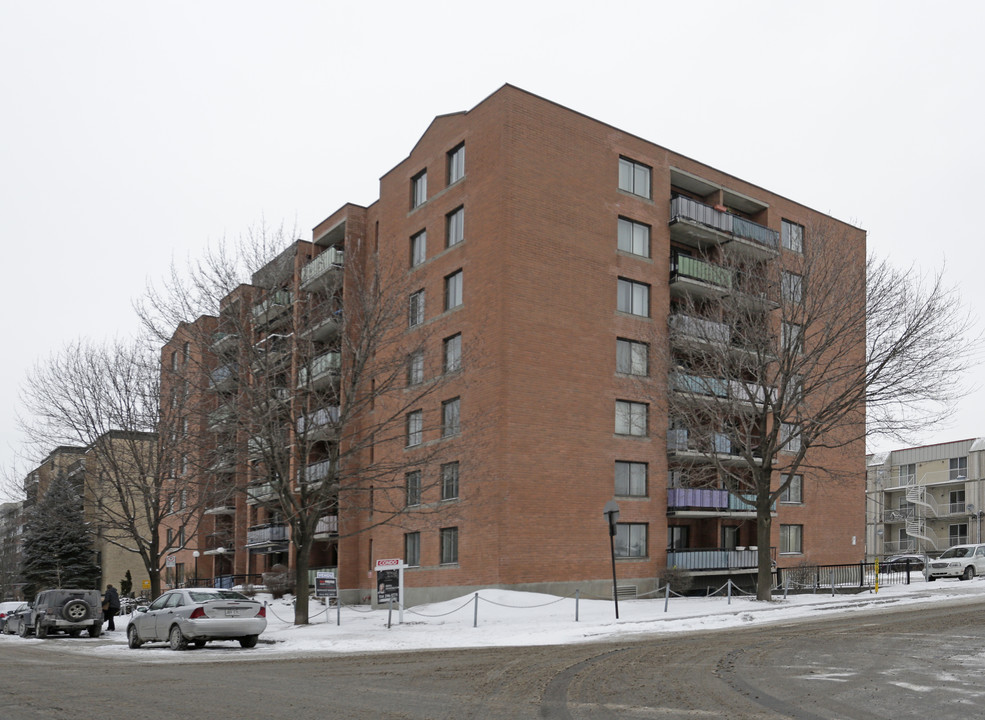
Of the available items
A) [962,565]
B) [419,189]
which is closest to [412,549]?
[419,189]

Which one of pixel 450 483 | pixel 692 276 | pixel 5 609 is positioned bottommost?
pixel 5 609

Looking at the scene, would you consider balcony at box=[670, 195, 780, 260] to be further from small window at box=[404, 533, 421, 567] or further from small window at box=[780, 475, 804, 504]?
small window at box=[404, 533, 421, 567]

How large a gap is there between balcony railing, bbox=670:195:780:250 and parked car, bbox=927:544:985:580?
1648 centimetres

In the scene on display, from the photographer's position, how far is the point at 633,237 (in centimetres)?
4062

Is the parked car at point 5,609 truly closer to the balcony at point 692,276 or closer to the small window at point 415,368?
the small window at point 415,368

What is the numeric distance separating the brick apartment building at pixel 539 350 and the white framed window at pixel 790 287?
0.75 meters

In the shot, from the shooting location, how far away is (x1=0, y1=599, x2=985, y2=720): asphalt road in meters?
11.3

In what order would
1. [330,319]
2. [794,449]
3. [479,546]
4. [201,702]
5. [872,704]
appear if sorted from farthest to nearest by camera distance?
[794,449]
[479,546]
[330,319]
[201,702]
[872,704]

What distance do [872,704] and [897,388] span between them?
22.5 meters

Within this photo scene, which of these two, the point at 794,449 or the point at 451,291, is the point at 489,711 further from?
the point at 794,449

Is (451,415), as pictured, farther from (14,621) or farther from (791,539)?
(14,621)

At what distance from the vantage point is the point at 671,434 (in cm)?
4022

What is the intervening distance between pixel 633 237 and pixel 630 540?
1260 cm

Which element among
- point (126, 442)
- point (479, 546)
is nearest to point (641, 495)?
point (479, 546)
